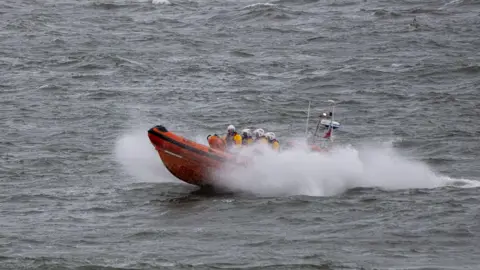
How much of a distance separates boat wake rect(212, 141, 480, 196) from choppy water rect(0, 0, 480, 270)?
5 cm

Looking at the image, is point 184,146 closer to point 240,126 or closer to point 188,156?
point 188,156

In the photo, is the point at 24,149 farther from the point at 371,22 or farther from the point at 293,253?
the point at 371,22

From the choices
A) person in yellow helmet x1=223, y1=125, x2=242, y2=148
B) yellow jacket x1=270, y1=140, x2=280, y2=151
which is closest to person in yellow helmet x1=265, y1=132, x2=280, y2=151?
yellow jacket x1=270, y1=140, x2=280, y2=151

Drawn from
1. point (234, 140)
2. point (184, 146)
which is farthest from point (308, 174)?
point (184, 146)

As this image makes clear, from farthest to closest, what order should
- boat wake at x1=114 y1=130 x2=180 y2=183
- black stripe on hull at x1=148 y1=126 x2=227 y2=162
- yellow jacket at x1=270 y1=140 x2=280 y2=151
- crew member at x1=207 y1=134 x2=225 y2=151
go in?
boat wake at x1=114 y1=130 x2=180 y2=183 < yellow jacket at x1=270 y1=140 x2=280 y2=151 < crew member at x1=207 y1=134 x2=225 y2=151 < black stripe on hull at x1=148 y1=126 x2=227 y2=162

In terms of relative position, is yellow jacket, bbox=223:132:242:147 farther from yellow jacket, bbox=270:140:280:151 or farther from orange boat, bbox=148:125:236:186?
yellow jacket, bbox=270:140:280:151

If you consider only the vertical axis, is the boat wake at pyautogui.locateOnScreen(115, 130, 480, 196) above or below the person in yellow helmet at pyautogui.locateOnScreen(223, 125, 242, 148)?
below

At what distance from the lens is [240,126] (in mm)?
35062

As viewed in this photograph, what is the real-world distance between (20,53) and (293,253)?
28671 millimetres

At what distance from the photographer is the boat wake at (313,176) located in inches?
1055

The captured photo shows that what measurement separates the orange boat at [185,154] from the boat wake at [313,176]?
324 millimetres

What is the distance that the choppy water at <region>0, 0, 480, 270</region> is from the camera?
22344 mm

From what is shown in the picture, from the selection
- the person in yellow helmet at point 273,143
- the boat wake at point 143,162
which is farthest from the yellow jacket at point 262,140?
the boat wake at point 143,162

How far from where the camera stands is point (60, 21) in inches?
2175
